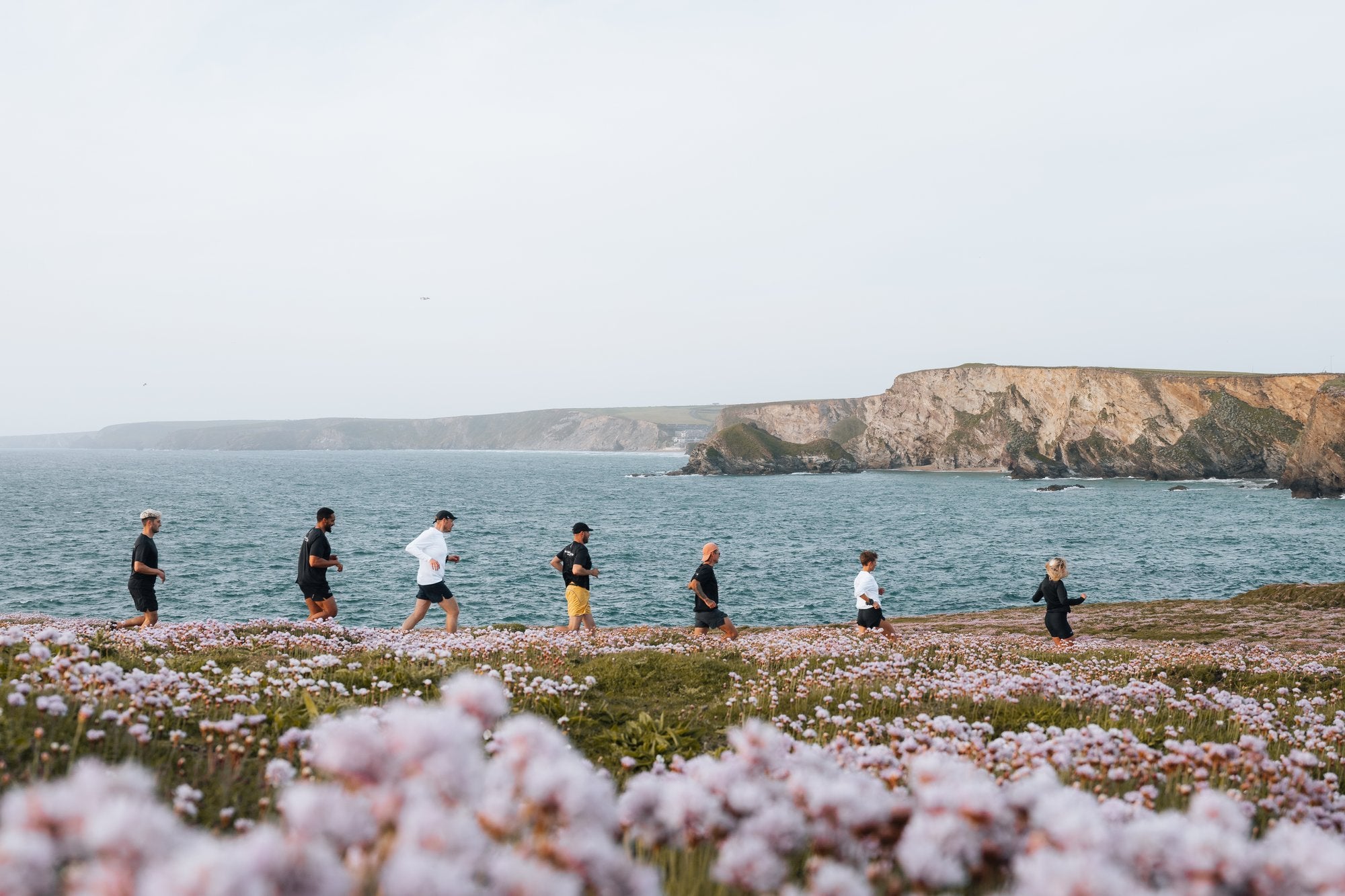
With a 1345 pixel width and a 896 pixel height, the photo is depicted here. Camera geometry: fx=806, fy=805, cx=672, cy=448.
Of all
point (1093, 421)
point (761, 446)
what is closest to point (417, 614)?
point (1093, 421)

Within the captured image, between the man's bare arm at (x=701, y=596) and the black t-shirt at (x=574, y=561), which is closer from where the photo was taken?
the man's bare arm at (x=701, y=596)

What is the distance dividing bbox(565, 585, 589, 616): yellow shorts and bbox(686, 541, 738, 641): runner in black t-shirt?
8.12 ft

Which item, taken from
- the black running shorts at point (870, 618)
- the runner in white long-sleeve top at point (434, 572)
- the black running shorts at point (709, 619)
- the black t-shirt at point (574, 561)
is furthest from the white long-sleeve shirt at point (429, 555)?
the black running shorts at point (870, 618)

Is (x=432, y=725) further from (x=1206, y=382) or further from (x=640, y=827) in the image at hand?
(x=1206, y=382)

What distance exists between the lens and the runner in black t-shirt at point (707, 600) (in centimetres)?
1591

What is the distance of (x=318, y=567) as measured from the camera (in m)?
15.4

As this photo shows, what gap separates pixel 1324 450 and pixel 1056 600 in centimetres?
11030

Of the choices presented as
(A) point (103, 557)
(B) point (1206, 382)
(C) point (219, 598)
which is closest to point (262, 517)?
(A) point (103, 557)

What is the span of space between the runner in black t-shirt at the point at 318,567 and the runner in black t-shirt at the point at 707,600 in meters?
6.84

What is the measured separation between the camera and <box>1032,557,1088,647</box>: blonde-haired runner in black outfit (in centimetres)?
1580

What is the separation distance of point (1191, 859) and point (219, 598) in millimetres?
44136

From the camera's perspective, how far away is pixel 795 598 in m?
41.1

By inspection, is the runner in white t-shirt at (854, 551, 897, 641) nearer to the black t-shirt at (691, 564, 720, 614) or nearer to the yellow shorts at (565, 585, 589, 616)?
the black t-shirt at (691, 564, 720, 614)

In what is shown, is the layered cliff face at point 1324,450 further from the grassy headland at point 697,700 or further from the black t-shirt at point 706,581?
the black t-shirt at point 706,581
